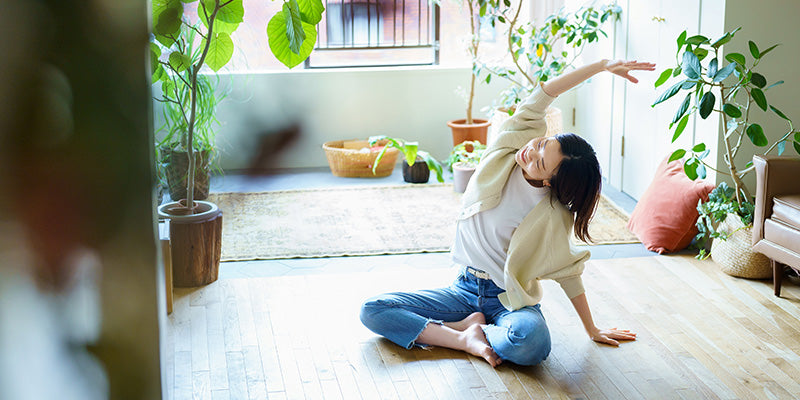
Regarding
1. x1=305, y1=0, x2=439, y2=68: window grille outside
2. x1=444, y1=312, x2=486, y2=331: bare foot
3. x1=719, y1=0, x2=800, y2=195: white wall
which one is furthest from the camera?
x1=305, y1=0, x2=439, y2=68: window grille outside

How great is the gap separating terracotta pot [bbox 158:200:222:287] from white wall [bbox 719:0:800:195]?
1999 mm

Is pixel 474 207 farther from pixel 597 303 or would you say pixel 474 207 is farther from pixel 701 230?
pixel 701 230

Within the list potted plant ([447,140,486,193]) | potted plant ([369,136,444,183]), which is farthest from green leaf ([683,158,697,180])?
potted plant ([369,136,444,183])

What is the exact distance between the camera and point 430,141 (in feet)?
16.3

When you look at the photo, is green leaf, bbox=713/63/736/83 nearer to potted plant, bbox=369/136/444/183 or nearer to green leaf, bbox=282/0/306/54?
green leaf, bbox=282/0/306/54

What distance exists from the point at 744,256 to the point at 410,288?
1230 millimetres

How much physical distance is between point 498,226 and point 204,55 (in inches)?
43.6

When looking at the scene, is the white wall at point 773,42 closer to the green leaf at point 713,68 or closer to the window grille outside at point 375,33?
the green leaf at point 713,68

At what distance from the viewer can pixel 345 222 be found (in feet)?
12.0

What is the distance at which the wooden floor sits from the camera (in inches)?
80.4

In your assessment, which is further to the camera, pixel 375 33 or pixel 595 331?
Result: pixel 375 33

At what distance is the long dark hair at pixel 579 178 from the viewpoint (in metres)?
1.96

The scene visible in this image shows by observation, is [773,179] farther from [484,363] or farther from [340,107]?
[340,107]

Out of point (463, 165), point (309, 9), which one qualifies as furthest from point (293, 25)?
point (463, 165)
